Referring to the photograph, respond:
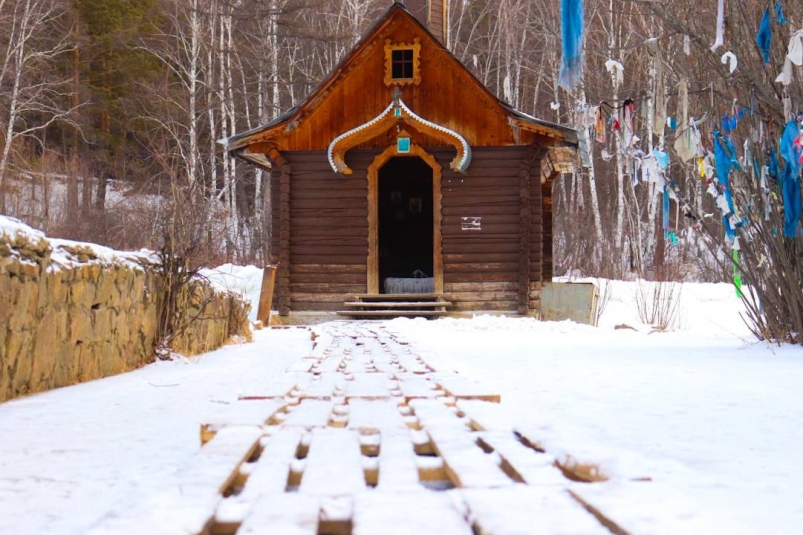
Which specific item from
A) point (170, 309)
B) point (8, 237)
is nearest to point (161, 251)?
point (170, 309)

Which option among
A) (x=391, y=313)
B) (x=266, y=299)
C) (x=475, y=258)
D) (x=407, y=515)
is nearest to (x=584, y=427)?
(x=407, y=515)

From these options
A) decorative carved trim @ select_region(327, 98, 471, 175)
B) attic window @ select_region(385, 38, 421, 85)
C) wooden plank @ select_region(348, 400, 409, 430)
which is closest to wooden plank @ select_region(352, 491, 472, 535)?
wooden plank @ select_region(348, 400, 409, 430)

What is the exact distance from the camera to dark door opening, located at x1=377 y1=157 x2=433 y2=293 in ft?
66.2

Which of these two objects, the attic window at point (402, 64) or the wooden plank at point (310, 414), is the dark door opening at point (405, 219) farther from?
the wooden plank at point (310, 414)

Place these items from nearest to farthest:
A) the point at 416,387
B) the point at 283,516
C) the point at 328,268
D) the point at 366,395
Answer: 1. the point at 283,516
2. the point at 366,395
3. the point at 416,387
4. the point at 328,268

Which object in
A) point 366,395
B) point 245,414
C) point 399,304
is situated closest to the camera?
point 245,414

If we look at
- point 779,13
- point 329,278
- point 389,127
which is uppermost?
point 389,127

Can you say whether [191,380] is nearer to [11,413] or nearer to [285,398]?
[11,413]

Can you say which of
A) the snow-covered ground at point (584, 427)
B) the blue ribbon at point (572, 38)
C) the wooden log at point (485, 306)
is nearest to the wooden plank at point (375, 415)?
the snow-covered ground at point (584, 427)

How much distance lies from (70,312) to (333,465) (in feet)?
11.7

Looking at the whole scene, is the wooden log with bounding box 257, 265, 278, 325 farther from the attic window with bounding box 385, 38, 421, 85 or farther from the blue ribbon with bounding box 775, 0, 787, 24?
the blue ribbon with bounding box 775, 0, 787, 24

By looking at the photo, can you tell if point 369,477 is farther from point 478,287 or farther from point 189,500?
point 478,287

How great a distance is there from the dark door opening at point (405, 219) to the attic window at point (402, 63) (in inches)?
211

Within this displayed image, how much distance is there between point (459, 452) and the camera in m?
2.54
